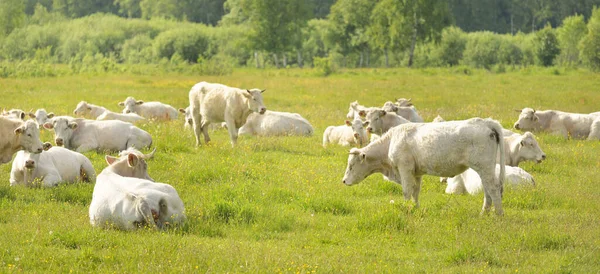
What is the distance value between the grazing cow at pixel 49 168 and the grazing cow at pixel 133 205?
265 centimetres

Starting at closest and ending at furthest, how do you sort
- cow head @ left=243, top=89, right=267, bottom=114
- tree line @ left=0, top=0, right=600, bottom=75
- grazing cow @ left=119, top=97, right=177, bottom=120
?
cow head @ left=243, top=89, right=267, bottom=114, grazing cow @ left=119, top=97, right=177, bottom=120, tree line @ left=0, top=0, right=600, bottom=75

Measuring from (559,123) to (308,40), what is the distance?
6883 centimetres

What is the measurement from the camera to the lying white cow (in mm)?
24344

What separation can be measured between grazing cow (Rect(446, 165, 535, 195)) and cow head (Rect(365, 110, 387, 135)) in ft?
12.6

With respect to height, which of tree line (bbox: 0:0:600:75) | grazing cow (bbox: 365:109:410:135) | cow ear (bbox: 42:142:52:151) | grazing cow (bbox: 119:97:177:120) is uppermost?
cow ear (bbox: 42:142:52:151)

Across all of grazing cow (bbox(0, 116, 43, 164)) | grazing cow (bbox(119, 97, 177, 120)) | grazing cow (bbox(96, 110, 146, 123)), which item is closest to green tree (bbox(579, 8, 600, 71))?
grazing cow (bbox(119, 97, 177, 120))

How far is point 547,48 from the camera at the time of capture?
70.8m

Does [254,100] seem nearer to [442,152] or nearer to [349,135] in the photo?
[349,135]

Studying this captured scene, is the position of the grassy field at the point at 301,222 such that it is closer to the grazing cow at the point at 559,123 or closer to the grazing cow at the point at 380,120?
the grazing cow at the point at 380,120

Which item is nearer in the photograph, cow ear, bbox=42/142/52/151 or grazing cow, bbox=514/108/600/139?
cow ear, bbox=42/142/52/151

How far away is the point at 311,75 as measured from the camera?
53.5 m

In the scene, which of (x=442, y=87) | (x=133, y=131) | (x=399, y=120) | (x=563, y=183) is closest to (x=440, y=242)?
(x=563, y=183)

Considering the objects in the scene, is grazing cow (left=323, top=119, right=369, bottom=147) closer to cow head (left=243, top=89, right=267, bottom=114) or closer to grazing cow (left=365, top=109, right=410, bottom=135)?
grazing cow (left=365, top=109, right=410, bottom=135)

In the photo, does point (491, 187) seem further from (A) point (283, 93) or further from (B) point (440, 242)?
(A) point (283, 93)
